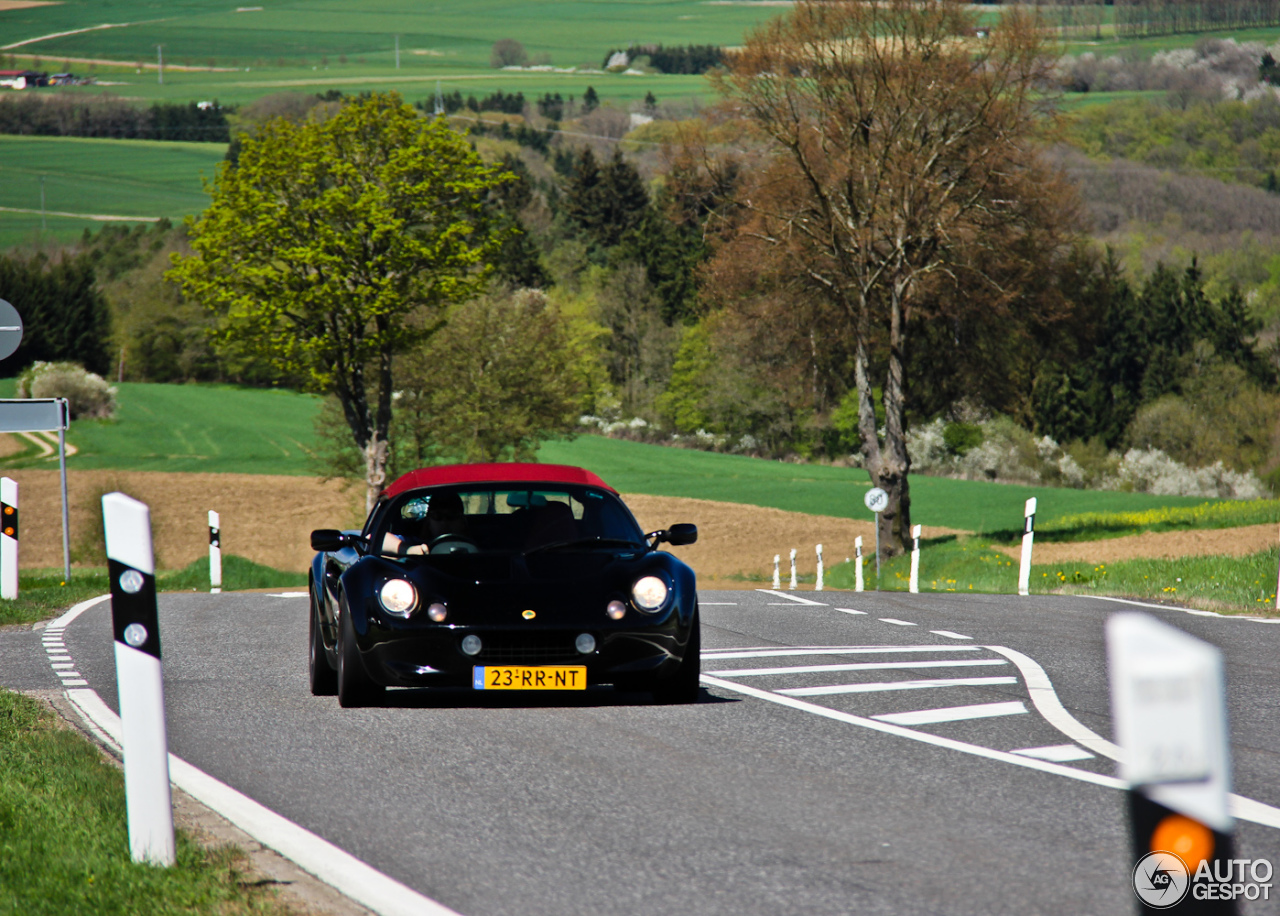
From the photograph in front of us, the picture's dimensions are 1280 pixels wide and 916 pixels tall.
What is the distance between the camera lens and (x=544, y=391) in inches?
2334

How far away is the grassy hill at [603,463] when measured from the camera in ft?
217

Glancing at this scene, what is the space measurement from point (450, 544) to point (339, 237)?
1387 inches

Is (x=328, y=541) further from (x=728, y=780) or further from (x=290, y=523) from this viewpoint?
(x=290, y=523)

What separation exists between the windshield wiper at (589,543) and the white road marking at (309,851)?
2.48 m

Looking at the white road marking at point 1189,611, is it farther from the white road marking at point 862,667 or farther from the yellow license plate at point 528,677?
the yellow license plate at point 528,677

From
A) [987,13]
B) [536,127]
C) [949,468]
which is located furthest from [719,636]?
[536,127]

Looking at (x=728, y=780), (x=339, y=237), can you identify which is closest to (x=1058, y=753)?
(x=728, y=780)

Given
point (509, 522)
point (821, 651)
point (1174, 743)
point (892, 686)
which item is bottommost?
point (821, 651)

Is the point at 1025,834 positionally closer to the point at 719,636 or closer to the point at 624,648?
the point at 624,648

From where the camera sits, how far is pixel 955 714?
8.40m

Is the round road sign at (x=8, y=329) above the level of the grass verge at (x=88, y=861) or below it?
above

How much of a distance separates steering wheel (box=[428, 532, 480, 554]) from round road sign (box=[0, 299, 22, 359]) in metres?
5.76

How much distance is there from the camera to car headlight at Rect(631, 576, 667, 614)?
8352mm

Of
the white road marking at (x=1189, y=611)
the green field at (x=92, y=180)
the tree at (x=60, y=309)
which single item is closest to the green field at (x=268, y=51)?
the green field at (x=92, y=180)
